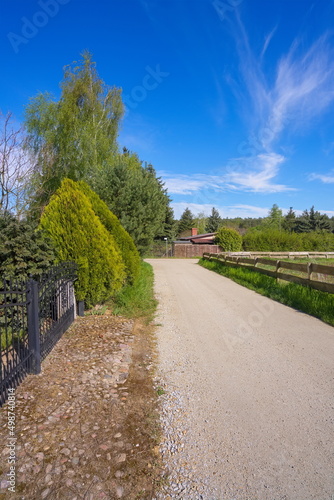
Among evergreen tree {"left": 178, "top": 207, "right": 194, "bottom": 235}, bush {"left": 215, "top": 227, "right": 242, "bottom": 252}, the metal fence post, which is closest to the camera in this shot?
the metal fence post

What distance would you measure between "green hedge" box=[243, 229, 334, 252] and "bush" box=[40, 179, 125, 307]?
29176mm

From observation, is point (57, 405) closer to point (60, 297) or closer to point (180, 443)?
point (180, 443)

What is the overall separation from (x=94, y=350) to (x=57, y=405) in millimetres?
1471

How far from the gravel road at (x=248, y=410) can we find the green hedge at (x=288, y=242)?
29.1 meters

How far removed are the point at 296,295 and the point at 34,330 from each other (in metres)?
6.27

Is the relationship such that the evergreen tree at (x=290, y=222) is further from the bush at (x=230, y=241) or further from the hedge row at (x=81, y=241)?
the hedge row at (x=81, y=241)

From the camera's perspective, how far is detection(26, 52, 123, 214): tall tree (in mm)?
18436

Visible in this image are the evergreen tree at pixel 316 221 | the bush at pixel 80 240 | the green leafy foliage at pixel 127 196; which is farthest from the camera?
the evergreen tree at pixel 316 221

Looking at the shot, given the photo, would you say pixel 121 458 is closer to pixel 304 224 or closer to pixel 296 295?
pixel 296 295

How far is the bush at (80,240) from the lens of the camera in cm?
592

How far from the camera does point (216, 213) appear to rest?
209 feet

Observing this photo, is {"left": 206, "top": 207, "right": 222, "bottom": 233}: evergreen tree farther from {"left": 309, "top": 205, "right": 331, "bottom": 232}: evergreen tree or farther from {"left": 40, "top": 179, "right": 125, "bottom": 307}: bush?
{"left": 40, "top": 179, "right": 125, "bottom": 307}: bush

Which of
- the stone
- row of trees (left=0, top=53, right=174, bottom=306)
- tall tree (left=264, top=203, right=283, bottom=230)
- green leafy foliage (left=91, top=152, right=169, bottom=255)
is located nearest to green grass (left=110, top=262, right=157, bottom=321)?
row of trees (left=0, top=53, right=174, bottom=306)

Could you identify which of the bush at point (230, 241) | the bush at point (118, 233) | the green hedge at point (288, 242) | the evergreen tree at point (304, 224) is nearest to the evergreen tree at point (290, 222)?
the evergreen tree at point (304, 224)
